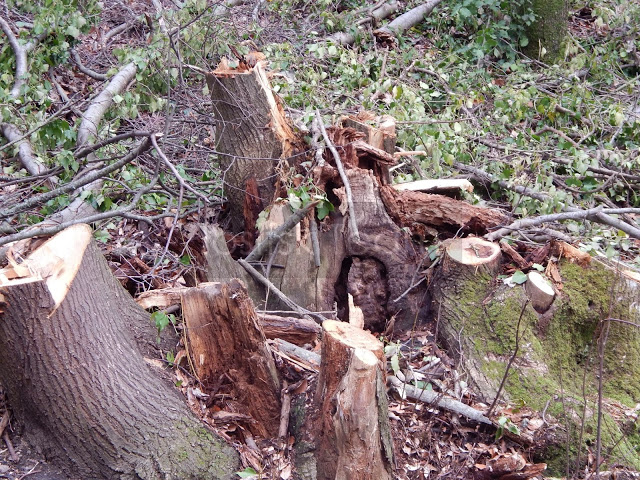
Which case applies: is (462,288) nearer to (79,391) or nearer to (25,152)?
(79,391)

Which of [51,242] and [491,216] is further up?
[51,242]

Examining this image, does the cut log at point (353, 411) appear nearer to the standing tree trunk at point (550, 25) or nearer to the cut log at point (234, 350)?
the cut log at point (234, 350)

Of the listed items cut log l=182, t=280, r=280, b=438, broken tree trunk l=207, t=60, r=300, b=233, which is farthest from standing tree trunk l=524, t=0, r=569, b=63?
cut log l=182, t=280, r=280, b=438

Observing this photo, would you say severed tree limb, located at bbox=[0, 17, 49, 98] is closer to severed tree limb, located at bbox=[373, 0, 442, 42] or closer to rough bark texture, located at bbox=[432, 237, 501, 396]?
severed tree limb, located at bbox=[373, 0, 442, 42]

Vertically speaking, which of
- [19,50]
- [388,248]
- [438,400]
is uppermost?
[19,50]

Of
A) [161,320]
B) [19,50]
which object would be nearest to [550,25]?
[19,50]

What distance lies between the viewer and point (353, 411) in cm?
246

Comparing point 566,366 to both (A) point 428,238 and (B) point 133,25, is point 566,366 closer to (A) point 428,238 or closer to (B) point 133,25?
(A) point 428,238

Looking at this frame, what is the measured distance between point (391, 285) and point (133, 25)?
5.17 metres

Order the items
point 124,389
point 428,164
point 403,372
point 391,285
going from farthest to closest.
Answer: point 428,164, point 391,285, point 403,372, point 124,389

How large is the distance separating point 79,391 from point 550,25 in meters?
7.07

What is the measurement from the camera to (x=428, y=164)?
4789 millimetres

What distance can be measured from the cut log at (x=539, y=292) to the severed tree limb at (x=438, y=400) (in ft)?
2.28

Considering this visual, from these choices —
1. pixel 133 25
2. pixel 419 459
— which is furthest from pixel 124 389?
pixel 133 25
